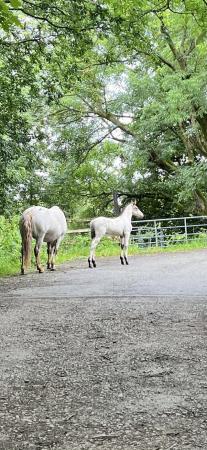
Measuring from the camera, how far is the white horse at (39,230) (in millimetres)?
12031

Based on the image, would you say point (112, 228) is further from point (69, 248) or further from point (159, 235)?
A: point (159, 235)

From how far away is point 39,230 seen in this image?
41.7ft

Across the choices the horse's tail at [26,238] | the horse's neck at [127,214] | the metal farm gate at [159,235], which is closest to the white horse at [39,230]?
the horse's tail at [26,238]

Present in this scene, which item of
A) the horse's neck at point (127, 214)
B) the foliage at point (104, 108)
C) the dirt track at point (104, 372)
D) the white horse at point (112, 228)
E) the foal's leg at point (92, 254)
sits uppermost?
the foliage at point (104, 108)

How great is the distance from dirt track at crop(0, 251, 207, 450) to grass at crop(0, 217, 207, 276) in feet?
20.8

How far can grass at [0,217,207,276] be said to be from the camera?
14.4 meters

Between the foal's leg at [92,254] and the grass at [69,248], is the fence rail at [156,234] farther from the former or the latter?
the foal's leg at [92,254]

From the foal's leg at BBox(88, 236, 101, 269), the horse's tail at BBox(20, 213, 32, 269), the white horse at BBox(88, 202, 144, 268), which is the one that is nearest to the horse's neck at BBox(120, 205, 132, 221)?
the white horse at BBox(88, 202, 144, 268)

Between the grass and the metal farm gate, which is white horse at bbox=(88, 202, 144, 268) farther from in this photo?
the metal farm gate

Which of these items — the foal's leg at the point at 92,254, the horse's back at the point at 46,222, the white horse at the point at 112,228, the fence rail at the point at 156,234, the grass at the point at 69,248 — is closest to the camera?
the horse's back at the point at 46,222

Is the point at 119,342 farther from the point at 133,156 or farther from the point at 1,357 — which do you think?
the point at 133,156

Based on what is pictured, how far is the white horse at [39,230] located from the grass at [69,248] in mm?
802

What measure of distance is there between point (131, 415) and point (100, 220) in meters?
11.5

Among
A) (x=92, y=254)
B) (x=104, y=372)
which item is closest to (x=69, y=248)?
(x=92, y=254)
